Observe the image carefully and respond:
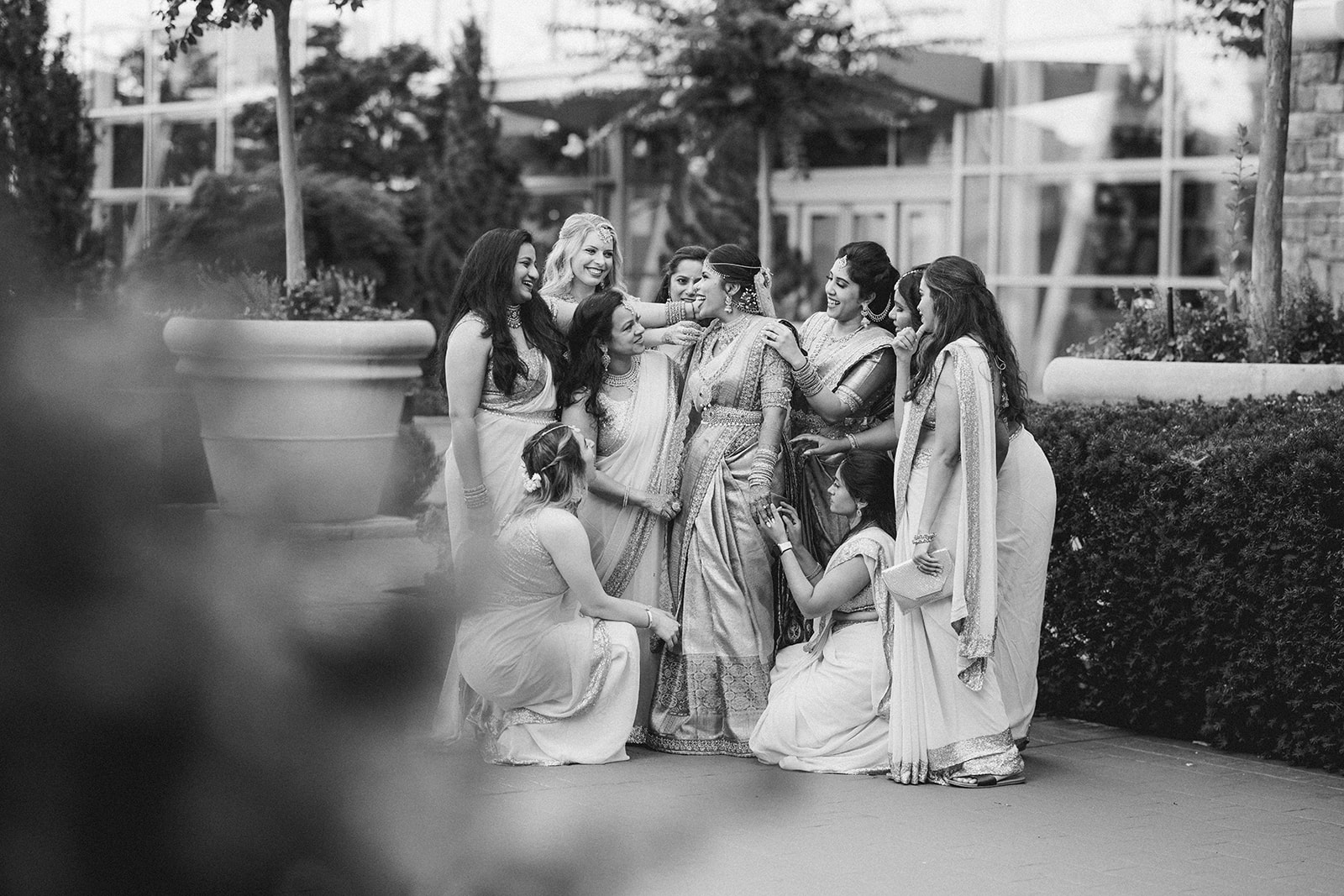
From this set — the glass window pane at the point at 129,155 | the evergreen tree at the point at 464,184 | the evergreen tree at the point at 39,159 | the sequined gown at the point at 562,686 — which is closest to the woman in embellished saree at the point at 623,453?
the sequined gown at the point at 562,686

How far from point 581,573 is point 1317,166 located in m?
8.48

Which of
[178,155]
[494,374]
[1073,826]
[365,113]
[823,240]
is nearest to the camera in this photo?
[178,155]

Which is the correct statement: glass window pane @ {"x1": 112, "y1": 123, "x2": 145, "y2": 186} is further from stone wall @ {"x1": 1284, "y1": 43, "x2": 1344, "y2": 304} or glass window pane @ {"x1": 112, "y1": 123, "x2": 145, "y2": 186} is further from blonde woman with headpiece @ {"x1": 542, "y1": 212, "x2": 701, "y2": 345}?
stone wall @ {"x1": 1284, "y1": 43, "x2": 1344, "y2": 304}

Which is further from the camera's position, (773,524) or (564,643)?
(773,524)

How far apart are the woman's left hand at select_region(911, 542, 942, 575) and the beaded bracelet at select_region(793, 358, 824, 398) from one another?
803 millimetres

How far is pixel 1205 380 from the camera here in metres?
6.39

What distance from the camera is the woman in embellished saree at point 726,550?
5.37 meters

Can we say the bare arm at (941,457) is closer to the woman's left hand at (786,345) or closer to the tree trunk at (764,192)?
the woman's left hand at (786,345)

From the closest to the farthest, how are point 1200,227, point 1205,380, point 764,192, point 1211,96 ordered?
point 1205,380 → point 1211,96 → point 1200,227 → point 764,192

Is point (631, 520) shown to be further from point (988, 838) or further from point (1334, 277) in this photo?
point (1334, 277)

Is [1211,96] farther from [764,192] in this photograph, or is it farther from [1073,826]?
[1073,826]

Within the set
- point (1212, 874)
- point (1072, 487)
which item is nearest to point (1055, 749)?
point (1072, 487)

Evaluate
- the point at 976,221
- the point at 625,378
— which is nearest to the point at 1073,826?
the point at 625,378

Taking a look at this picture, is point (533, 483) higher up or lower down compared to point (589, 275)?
lower down
